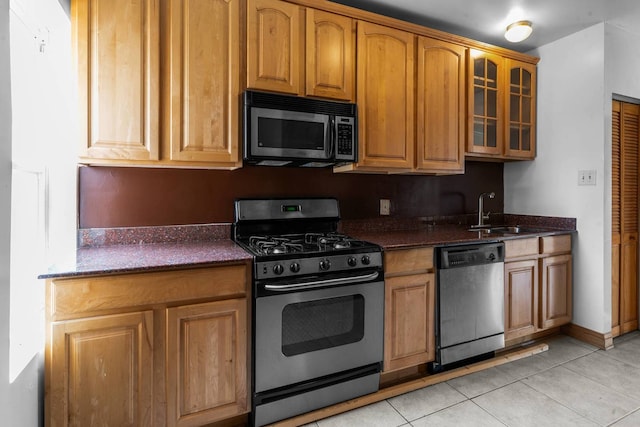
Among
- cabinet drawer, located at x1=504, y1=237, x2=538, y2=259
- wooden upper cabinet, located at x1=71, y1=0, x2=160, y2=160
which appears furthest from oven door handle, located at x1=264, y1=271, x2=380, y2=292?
cabinet drawer, located at x1=504, y1=237, x2=538, y2=259

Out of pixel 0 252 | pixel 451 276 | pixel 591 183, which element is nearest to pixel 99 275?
pixel 0 252

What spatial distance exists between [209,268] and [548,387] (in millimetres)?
2167

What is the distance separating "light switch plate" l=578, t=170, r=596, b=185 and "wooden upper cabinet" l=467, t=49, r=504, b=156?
0.63 meters

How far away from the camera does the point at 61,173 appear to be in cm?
177

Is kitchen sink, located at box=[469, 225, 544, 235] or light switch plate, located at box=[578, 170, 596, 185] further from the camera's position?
kitchen sink, located at box=[469, 225, 544, 235]

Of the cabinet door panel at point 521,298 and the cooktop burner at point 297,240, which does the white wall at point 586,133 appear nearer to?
the cabinet door panel at point 521,298

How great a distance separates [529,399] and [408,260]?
3.47ft

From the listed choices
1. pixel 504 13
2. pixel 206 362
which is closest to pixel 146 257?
pixel 206 362

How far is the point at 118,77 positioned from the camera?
1767 millimetres

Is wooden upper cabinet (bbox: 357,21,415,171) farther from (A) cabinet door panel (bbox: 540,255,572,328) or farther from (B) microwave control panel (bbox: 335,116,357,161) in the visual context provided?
(A) cabinet door panel (bbox: 540,255,572,328)

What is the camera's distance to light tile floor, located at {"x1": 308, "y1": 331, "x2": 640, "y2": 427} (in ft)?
6.12

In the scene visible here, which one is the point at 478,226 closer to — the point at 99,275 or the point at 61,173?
the point at 99,275

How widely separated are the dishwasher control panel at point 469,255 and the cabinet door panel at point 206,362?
4.22 feet

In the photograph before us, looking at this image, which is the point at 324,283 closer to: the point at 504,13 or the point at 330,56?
the point at 330,56
